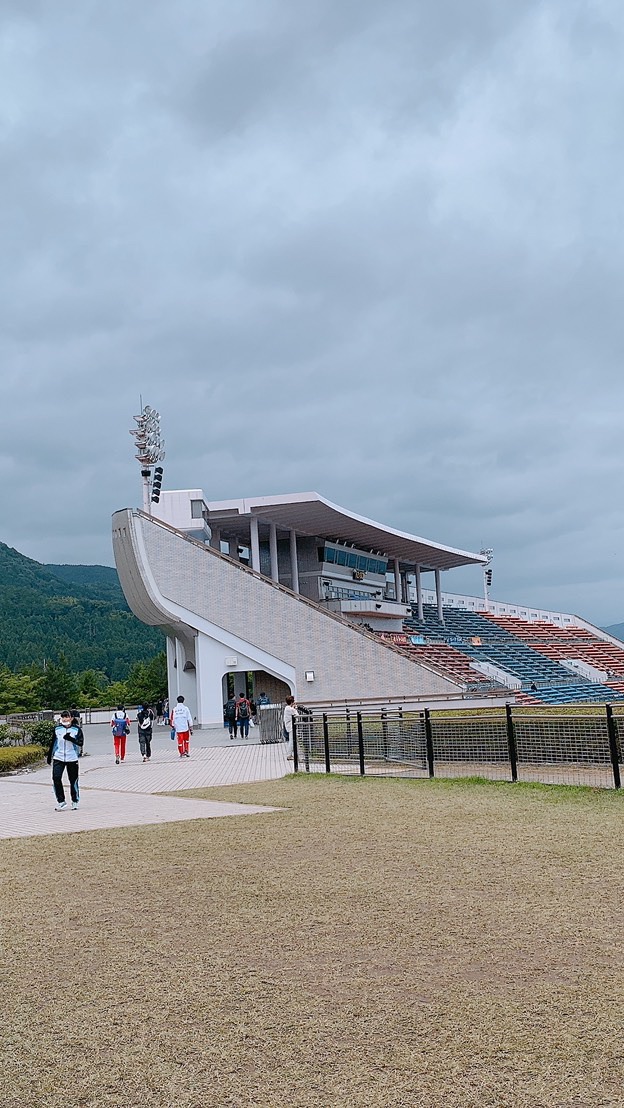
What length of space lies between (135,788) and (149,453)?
25.0 metres

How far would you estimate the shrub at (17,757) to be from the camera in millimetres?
22844

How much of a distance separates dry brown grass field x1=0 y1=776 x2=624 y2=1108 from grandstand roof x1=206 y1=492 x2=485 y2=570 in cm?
3040

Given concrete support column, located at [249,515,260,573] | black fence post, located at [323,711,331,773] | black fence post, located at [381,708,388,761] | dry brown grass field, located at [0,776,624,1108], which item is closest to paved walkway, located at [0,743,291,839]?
black fence post, located at [323,711,331,773]

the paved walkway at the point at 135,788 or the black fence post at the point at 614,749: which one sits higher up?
the black fence post at the point at 614,749

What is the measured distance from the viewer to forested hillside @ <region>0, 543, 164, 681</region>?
9525 centimetres

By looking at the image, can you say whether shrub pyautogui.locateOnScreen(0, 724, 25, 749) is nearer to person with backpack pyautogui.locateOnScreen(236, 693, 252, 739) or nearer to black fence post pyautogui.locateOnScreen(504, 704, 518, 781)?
person with backpack pyautogui.locateOnScreen(236, 693, 252, 739)

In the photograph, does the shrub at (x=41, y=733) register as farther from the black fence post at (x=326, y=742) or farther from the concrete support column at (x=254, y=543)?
the concrete support column at (x=254, y=543)

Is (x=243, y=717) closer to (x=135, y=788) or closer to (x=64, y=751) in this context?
(x=135, y=788)

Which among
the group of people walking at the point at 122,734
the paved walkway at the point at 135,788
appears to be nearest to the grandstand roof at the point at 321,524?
the group of people walking at the point at 122,734

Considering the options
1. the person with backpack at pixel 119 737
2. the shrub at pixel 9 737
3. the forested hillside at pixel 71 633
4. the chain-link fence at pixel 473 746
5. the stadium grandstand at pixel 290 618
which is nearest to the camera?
the chain-link fence at pixel 473 746

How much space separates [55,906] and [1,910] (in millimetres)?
402

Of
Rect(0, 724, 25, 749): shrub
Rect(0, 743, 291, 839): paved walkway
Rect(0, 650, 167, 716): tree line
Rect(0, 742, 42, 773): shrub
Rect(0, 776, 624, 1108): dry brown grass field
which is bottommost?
Rect(0, 776, 624, 1108): dry brown grass field

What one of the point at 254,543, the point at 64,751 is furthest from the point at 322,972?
the point at 254,543

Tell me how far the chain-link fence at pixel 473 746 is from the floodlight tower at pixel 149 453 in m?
22.9
